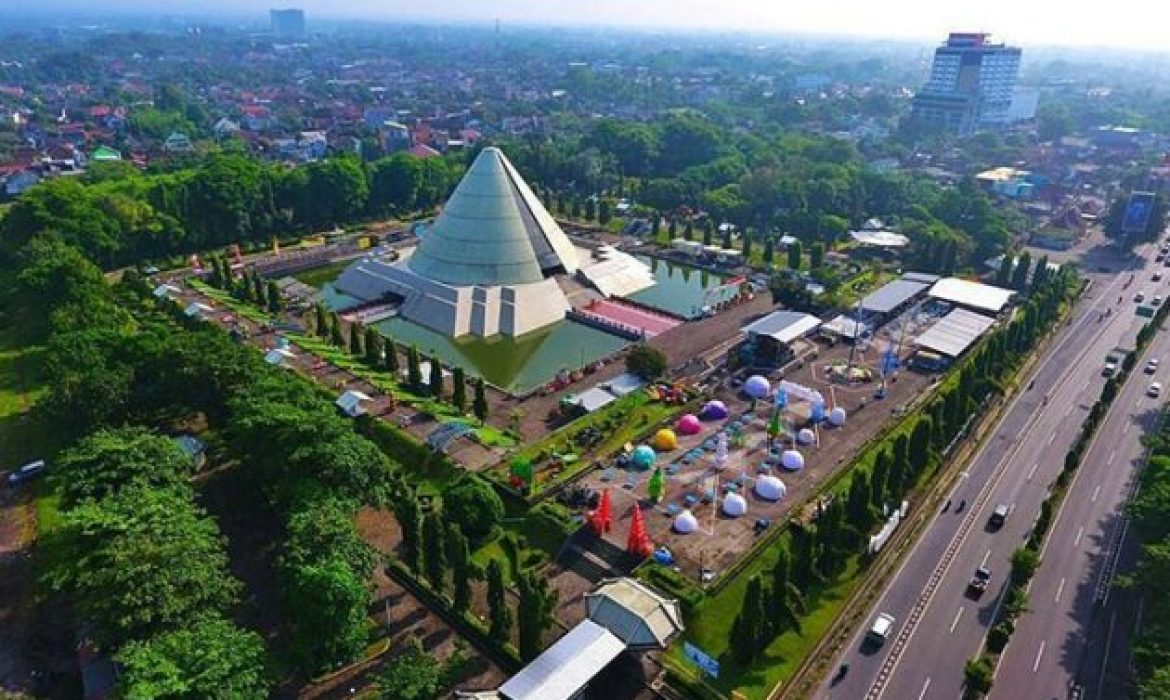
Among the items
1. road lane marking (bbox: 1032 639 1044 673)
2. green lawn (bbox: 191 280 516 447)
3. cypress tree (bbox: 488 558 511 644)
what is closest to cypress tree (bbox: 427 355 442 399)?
green lawn (bbox: 191 280 516 447)

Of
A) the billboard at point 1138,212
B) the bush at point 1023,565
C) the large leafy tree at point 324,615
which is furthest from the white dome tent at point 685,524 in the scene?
the billboard at point 1138,212

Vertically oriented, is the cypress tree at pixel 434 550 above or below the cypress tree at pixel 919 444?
below

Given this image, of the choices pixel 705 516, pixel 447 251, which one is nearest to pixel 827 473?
pixel 705 516

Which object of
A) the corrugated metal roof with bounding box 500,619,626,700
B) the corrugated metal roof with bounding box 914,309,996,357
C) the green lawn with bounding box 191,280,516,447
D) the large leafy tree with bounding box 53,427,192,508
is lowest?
the corrugated metal roof with bounding box 500,619,626,700

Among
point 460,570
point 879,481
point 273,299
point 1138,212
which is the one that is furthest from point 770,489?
point 1138,212

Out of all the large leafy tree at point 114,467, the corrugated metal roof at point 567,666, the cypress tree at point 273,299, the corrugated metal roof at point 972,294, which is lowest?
the corrugated metal roof at point 567,666

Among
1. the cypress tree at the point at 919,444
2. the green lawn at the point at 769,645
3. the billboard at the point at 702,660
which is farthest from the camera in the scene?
the cypress tree at the point at 919,444

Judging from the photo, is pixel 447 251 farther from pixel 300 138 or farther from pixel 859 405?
pixel 300 138

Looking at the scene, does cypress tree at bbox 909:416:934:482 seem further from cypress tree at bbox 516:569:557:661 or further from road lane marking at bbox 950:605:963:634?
cypress tree at bbox 516:569:557:661

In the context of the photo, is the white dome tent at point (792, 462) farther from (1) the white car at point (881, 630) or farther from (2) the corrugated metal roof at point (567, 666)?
(2) the corrugated metal roof at point (567, 666)
